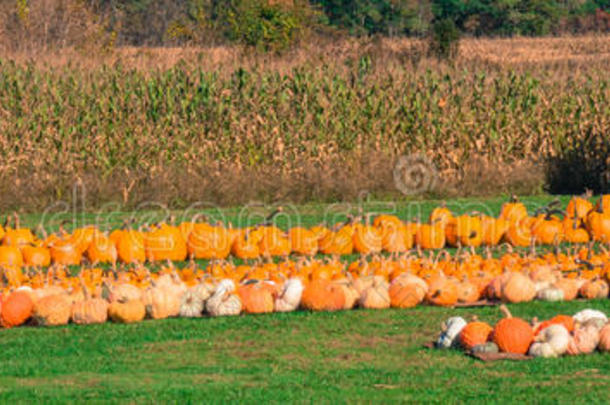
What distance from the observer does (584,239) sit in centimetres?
1298

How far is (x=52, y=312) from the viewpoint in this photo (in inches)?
360

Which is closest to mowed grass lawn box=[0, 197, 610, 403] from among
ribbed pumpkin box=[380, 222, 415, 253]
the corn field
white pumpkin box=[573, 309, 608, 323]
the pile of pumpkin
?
the pile of pumpkin

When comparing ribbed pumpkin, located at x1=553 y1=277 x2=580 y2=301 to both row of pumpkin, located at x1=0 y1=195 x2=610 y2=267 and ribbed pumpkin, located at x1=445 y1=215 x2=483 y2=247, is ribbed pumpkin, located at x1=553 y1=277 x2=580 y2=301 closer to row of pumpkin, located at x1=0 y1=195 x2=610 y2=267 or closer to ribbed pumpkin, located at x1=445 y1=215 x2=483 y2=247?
row of pumpkin, located at x1=0 y1=195 x2=610 y2=267

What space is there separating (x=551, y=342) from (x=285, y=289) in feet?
8.30

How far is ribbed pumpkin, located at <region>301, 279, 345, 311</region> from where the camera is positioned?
9453mm

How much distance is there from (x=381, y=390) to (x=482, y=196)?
1270cm

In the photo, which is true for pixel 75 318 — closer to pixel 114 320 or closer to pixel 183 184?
pixel 114 320

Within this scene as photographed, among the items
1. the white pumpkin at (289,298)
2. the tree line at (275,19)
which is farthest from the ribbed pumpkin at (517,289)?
the tree line at (275,19)

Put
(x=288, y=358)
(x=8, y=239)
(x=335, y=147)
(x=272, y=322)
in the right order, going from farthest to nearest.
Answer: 1. (x=335, y=147)
2. (x=8, y=239)
3. (x=272, y=322)
4. (x=288, y=358)

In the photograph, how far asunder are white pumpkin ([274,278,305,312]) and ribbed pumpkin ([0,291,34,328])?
6.22 ft

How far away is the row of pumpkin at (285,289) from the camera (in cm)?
927

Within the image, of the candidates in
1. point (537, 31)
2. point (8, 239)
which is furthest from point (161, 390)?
point (537, 31)

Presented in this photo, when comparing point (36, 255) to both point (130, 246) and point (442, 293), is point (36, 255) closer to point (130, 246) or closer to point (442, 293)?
point (130, 246)

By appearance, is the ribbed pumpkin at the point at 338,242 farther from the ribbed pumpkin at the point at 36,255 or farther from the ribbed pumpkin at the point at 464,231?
the ribbed pumpkin at the point at 36,255
